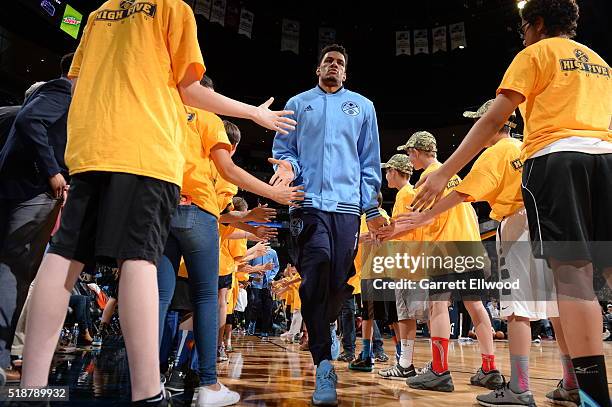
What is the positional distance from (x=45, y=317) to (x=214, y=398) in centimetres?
98

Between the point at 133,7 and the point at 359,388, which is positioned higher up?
the point at 133,7

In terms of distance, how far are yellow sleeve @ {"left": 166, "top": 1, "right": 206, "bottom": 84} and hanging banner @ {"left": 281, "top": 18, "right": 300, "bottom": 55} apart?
1083 cm

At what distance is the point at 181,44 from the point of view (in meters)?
1.59

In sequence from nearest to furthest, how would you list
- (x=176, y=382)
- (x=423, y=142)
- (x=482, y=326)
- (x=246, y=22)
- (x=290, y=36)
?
(x=176, y=382), (x=482, y=326), (x=423, y=142), (x=246, y=22), (x=290, y=36)

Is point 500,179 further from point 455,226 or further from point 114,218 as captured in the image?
point 114,218

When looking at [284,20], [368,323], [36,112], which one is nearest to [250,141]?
[284,20]

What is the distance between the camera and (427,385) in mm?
2975

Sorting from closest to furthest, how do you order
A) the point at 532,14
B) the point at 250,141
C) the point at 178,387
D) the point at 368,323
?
the point at 532,14, the point at 178,387, the point at 368,323, the point at 250,141

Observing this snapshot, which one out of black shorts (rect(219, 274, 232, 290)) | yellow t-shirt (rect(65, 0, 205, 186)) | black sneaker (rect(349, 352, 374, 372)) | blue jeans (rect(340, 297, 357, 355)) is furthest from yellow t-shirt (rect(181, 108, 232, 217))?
blue jeans (rect(340, 297, 357, 355))

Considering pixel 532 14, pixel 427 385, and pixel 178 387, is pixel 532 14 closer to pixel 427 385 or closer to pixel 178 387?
pixel 427 385

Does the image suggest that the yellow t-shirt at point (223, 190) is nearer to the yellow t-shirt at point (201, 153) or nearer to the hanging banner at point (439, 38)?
the yellow t-shirt at point (201, 153)

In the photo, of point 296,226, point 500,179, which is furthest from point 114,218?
point 500,179

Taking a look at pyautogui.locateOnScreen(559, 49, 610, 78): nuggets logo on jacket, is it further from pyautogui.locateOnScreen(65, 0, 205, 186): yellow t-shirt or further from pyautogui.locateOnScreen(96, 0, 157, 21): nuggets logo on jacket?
pyautogui.locateOnScreen(96, 0, 157, 21): nuggets logo on jacket

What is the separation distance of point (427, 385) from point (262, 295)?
34.0 ft
